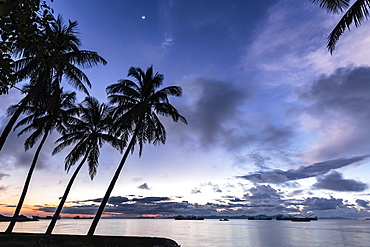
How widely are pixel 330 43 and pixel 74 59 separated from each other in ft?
49.9

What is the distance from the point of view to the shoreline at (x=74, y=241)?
42.5 feet

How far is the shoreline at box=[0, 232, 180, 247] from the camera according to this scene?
13.0 metres

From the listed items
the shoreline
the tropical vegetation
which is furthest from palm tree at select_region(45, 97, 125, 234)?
the shoreline

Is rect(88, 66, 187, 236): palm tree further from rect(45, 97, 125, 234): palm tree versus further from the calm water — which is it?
the calm water

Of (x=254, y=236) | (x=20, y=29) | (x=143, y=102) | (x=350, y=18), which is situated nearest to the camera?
(x=20, y=29)

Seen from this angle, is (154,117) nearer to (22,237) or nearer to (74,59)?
(74,59)

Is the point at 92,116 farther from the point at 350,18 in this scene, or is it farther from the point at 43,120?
the point at 350,18

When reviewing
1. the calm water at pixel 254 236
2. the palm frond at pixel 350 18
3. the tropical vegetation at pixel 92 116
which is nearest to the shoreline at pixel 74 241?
the tropical vegetation at pixel 92 116

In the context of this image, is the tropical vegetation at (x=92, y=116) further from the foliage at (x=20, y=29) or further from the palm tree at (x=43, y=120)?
the foliage at (x=20, y=29)

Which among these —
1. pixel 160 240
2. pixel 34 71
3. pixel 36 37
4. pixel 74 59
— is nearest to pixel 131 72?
pixel 74 59

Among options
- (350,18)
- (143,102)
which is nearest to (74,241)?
(143,102)

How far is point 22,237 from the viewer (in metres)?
13.0

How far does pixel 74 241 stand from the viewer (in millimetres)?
13969

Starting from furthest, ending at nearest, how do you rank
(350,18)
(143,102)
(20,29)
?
(143,102)
(350,18)
(20,29)
